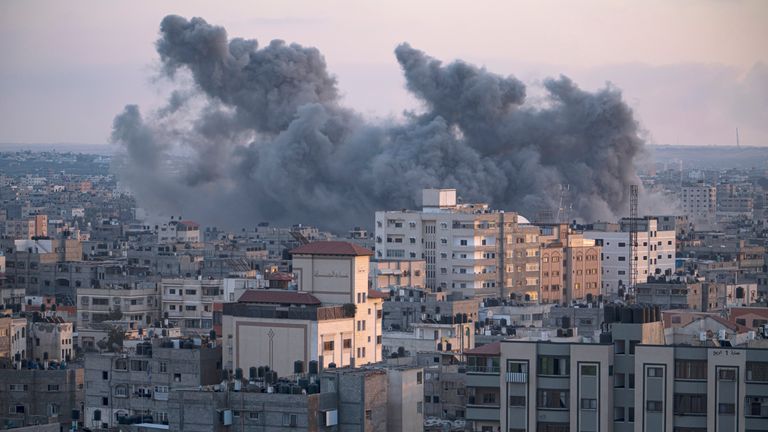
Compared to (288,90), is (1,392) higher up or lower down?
lower down

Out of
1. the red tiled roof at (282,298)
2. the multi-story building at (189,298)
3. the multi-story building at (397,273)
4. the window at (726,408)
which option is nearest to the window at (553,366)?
the window at (726,408)

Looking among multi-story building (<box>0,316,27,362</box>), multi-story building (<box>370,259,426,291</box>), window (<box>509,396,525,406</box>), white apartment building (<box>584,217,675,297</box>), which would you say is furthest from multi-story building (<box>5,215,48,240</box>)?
window (<box>509,396,525,406</box>)

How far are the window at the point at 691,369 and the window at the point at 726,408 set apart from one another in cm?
42

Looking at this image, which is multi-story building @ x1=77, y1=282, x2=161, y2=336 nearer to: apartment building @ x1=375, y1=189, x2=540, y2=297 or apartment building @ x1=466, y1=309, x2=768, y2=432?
apartment building @ x1=375, y1=189, x2=540, y2=297

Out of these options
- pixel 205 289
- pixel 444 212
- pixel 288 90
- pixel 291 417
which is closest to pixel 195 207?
pixel 288 90

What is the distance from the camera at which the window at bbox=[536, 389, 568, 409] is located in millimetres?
32219

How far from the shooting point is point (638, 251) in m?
84.3

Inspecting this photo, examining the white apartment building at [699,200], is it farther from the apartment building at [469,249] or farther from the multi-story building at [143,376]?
the multi-story building at [143,376]

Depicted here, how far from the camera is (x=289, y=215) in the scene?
112375mm

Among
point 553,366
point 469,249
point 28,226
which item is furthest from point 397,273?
point 28,226

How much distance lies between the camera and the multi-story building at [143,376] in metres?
42.2

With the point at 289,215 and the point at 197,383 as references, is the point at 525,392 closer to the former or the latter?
the point at 197,383

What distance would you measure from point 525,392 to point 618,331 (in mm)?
1550

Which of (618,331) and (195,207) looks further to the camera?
(195,207)
